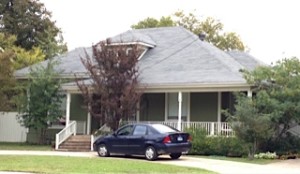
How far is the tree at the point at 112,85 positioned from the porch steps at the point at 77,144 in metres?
1.67

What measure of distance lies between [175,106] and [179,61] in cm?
250

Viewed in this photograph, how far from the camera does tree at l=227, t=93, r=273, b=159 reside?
21.4 m

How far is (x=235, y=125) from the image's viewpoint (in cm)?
2198

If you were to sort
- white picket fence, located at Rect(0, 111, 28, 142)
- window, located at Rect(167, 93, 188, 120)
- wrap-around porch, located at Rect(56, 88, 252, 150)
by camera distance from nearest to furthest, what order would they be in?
wrap-around porch, located at Rect(56, 88, 252, 150)
window, located at Rect(167, 93, 188, 120)
white picket fence, located at Rect(0, 111, 28, 142)

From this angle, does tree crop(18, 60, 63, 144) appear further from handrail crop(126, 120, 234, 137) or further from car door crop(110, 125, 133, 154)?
car door crop(110, 125, 133, 154)

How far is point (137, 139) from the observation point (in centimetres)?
2089

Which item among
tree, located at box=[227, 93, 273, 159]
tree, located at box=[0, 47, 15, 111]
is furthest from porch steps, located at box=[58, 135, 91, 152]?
tree, located at box=[227, 93, 273, 159]

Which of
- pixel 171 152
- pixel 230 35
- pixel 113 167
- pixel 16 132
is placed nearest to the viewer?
pixel 113 167

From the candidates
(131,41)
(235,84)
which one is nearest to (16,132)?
(131,41)

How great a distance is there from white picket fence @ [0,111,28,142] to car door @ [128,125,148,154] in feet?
42.5

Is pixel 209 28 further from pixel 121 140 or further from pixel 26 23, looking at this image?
pixel 121 140

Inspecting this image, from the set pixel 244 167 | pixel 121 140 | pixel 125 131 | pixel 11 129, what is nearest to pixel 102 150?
pixel 121 140

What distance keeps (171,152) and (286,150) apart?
601 cm

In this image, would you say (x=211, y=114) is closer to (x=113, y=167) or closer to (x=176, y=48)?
(x=176, y=48)
